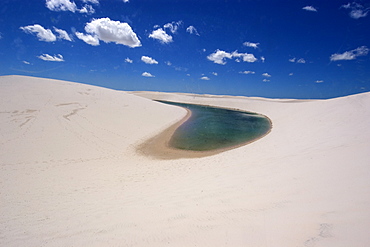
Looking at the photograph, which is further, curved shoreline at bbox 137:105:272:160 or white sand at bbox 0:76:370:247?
curved shoreline at bbox 137:105:272:160

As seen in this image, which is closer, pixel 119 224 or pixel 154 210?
pixel 119 224

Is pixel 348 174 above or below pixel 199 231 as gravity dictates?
above

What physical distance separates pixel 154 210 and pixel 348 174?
14.8 feet

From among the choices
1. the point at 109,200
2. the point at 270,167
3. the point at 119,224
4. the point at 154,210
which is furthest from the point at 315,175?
the point at 109,200

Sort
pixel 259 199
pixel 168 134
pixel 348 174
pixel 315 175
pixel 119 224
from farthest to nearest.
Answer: pixel 168 134, pixel 315 175, pixel 348 174, pixel 259 199, pixel 119 224

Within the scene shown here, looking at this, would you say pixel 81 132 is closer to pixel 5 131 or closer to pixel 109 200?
pixel 5 131

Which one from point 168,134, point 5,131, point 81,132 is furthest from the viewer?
point 168,134

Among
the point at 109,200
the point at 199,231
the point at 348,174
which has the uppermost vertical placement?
the point at 348,174

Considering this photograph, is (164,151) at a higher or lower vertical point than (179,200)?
higher

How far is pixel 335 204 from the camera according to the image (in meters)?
2.84

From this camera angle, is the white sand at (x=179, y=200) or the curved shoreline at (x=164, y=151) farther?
the curved shoreline at (x=164, y=151)

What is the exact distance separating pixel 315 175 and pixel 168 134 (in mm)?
10927

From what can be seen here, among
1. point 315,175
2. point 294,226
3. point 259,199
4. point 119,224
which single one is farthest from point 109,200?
point 315,175

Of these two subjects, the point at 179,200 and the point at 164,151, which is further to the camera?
the point at 164,151
